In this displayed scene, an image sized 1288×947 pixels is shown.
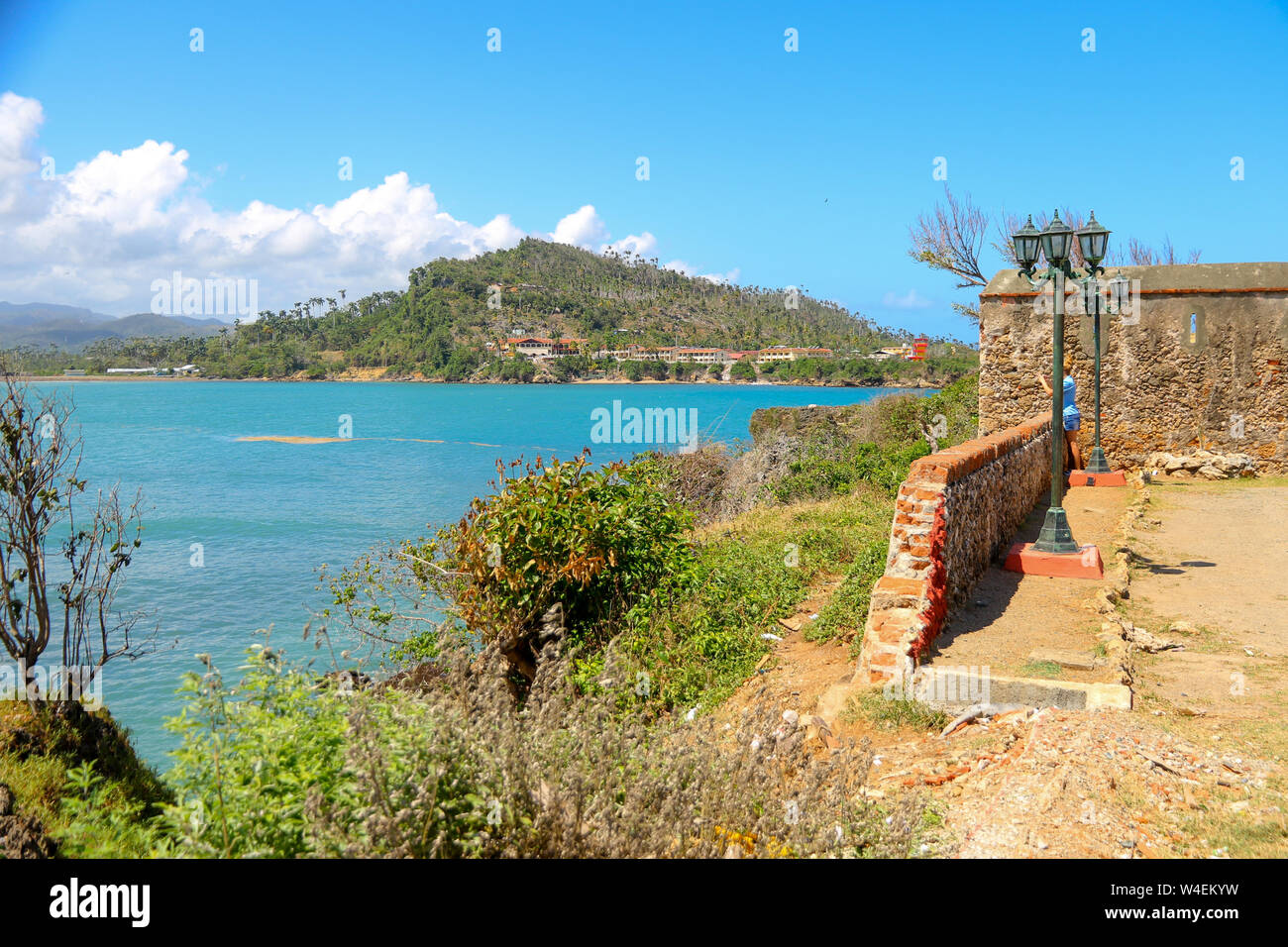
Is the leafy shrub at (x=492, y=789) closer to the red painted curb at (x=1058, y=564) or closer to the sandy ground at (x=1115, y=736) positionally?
the sandy ground at (x=1115, y=736)

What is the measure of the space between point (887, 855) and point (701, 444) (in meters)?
17.4

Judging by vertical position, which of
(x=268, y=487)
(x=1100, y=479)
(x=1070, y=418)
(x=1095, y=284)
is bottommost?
(x=268, y=487)

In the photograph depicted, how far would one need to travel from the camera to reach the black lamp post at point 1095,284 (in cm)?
1049

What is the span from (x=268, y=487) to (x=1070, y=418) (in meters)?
32.4

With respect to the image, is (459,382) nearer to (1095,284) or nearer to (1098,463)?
(1098,463)

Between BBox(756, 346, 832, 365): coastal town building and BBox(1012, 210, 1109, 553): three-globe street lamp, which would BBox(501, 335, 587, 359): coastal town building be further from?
BBox(1012, 210, 1109, 553): three-globe street lamp

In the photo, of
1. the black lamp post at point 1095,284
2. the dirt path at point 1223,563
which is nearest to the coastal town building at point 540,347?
the black lamp post at point 1095,284

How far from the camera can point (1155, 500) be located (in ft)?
39.6

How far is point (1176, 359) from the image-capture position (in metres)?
14.3

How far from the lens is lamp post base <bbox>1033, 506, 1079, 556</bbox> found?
26.9 ft

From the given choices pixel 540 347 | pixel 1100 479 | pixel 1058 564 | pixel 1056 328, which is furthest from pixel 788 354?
pixel 1058 564

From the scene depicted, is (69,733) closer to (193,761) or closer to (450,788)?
(193,761)

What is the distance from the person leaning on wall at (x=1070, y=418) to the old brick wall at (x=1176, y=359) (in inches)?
5.6

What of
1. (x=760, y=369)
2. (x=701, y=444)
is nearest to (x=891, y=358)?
(x=760, y=369)
